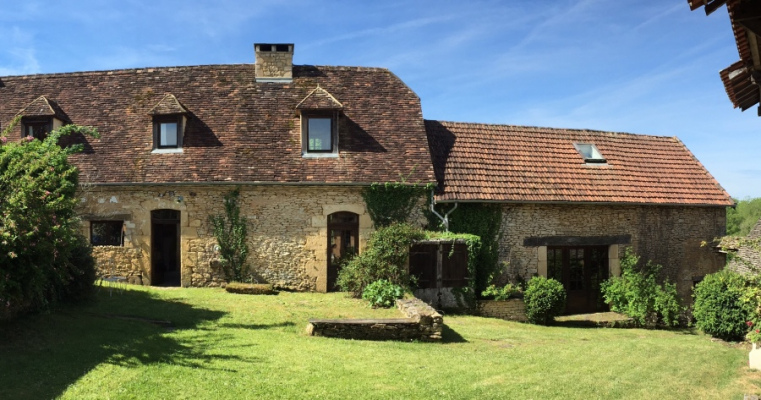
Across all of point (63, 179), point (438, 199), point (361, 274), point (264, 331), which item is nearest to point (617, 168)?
point (438, 199)

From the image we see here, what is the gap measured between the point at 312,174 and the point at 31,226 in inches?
299

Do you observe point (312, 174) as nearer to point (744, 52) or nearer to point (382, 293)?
point (382, 293)

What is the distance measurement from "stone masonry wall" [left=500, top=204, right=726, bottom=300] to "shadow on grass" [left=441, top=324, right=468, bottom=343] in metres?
4.80

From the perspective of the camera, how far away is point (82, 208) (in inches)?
568

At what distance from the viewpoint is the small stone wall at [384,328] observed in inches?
381

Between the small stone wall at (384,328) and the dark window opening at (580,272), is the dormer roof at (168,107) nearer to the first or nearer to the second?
the small stone wall at (384,328)

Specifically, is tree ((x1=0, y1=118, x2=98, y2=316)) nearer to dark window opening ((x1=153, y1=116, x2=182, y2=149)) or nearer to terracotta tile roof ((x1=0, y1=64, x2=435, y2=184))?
terracotta tile roof ((x1=0, y1=64, x2=435, y2=184))

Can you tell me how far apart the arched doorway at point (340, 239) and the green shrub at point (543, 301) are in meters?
5.03

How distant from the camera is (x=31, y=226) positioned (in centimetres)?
775

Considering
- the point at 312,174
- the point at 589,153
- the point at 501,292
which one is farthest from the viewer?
the point at 589,153

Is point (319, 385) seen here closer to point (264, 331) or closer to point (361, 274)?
point (264, 331)

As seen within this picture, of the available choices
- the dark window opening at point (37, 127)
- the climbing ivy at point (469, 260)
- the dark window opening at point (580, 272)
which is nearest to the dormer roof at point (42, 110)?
the dark window opening at point (37, 127)

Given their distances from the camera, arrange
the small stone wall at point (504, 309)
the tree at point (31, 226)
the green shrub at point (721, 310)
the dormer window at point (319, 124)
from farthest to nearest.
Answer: the dormer window at point (319, 124), the small stone wall at point (504, 309), the green shrub at point (721, 310), the tree at point (31, 226)

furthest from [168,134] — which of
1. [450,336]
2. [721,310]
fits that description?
[721,310]
